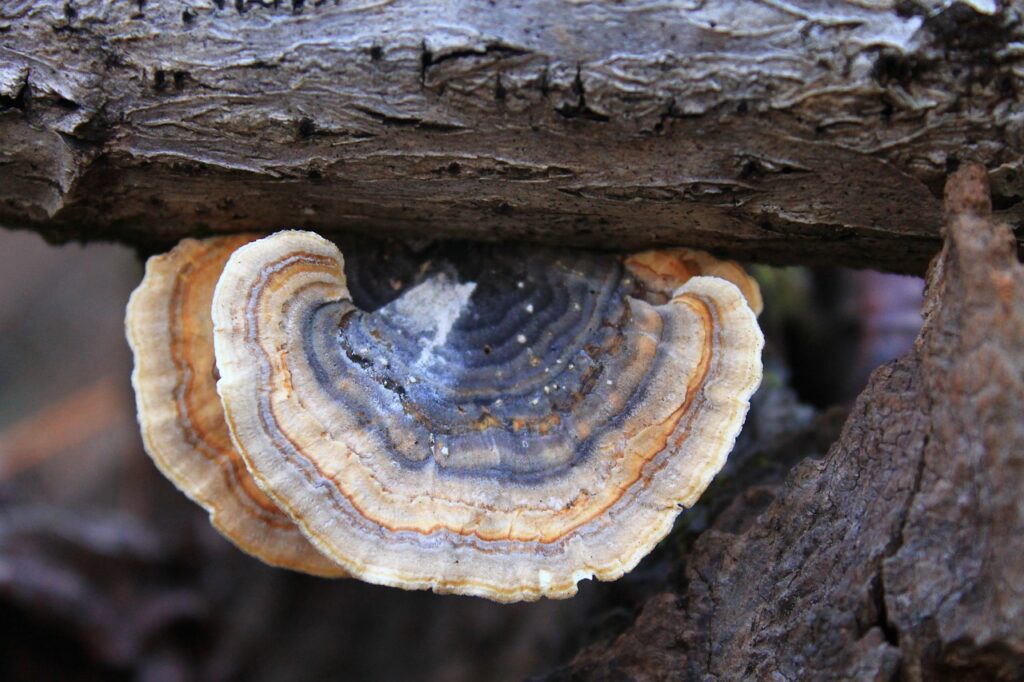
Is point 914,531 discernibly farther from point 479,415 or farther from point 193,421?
point 193,421

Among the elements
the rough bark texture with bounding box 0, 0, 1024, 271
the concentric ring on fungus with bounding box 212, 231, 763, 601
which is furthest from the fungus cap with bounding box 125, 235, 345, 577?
the concentric ring on fungus with bounding box 212, 231, 763, 601

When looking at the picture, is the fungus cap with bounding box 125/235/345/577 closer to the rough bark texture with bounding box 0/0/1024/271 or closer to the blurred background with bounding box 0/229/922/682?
the rough bark texture with bounding box 0/0/1024/271

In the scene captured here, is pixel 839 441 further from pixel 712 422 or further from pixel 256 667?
pixel 256 667

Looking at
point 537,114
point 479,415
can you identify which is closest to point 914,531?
point 479,415

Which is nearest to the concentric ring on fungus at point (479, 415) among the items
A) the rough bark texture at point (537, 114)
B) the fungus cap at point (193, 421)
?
the rough bark texture at point (537, 114)

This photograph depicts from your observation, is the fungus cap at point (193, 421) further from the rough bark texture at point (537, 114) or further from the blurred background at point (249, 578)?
the blurred background at point (249, 578)

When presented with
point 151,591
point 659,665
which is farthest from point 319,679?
point 659,665
